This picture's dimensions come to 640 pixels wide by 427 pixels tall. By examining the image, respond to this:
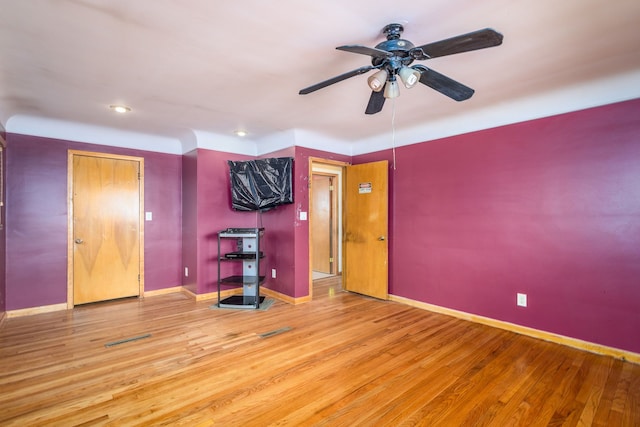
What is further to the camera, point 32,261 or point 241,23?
point 32,261

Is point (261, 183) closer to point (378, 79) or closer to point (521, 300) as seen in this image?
point (378, 79)

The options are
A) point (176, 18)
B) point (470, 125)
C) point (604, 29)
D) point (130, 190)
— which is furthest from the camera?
point (130, 190)

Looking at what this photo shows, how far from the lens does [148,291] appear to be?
4582 millimetres

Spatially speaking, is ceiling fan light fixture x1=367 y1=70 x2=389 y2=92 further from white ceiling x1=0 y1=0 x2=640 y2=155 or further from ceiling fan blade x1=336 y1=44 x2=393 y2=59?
white ceiling x1=0 y1=0 x2=640 y2=155

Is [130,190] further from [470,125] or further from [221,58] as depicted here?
[470,125]

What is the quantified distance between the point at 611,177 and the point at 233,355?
3.64 meters

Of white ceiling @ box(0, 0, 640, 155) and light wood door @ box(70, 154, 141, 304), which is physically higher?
white ceiling @ box(0, 0, 640, 155)

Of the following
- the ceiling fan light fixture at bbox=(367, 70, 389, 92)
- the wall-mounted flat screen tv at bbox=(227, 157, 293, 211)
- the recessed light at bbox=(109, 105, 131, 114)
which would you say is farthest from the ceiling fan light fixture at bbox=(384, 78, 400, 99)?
the recessed light at bbox=(109, 105, 131, 114)

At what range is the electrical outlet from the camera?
3.16 metres

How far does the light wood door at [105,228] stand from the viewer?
13.4 feet

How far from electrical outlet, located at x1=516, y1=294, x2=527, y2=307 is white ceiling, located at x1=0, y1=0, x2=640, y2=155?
1836 millimetres

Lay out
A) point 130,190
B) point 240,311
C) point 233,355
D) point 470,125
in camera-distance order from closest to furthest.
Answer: point 233,355
point 470,125
point 240,311
point 130,190

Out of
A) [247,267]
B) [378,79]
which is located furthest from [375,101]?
[247,267]

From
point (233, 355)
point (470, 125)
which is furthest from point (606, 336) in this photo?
point (233, 355)
